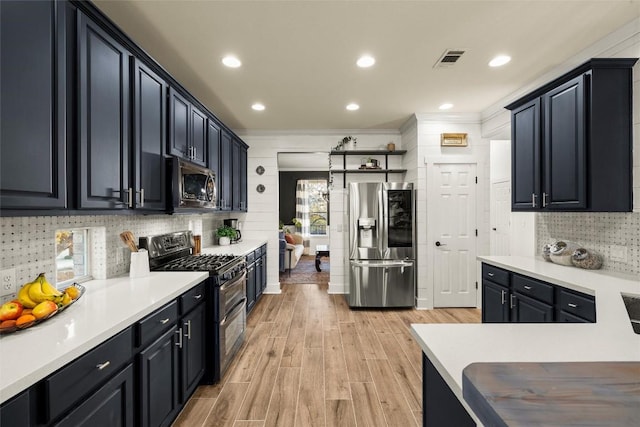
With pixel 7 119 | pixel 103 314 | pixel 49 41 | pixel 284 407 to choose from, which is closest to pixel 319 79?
pixel 49 41

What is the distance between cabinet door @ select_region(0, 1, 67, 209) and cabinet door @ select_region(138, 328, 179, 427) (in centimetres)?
89

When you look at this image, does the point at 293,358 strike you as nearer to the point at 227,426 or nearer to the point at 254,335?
the point at 254,335

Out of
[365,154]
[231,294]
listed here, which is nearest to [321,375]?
[231,294]

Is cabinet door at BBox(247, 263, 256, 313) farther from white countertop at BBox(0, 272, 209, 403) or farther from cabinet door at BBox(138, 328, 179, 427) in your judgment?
cabinet door at BBox(138, 328, 179, 427)

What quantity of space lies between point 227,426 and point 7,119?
6.60 ft

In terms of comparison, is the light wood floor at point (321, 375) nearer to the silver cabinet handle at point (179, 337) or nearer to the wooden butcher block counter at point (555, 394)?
the silver cabinet handle at point (179, 337)

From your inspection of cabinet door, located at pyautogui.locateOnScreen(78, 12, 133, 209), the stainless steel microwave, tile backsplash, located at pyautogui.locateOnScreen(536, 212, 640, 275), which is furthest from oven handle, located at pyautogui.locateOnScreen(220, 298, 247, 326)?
tile backsplash, located at pyautogui.locateOnScreen(536, 212, 640, 275)

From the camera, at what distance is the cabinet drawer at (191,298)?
201 cm

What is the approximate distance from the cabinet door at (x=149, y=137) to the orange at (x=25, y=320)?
906mm

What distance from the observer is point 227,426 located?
1973mm

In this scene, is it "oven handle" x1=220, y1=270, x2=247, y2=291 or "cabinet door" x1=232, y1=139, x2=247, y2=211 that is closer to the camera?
"oven handle" x1=220, y1=270, x2=247, y2=291

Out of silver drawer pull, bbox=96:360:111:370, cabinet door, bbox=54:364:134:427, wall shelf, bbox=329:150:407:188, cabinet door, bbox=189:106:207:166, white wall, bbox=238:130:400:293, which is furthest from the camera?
white wall, bbox=238:130:400:293

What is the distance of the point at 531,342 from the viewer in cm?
103

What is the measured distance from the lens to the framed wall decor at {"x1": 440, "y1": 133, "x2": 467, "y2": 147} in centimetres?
428
